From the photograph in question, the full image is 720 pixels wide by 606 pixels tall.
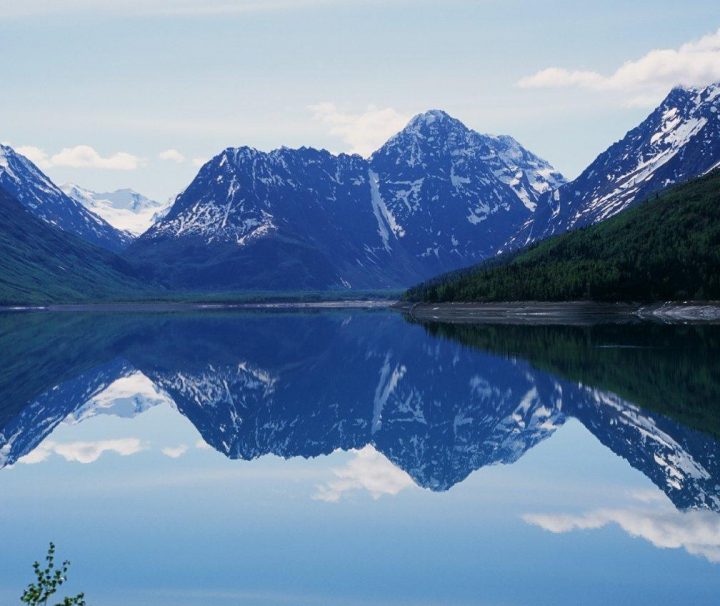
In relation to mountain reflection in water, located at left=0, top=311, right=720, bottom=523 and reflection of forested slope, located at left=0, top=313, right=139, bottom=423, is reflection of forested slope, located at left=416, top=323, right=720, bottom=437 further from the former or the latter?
reflection of forested slope, located at left=0, top=313, right=139, bottom=423

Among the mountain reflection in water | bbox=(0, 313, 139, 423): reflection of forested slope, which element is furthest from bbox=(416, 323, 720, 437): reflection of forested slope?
bbox=(0, 313, 139, 423): reflection of forested slope

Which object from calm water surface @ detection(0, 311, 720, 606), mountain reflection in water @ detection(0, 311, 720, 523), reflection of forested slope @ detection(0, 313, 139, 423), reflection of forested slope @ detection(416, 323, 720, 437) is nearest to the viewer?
calm water surface @ detection(0, 311, 720, 606)

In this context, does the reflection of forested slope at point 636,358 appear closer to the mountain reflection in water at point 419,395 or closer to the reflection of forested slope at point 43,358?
the mountain reflection in water at point 419,395

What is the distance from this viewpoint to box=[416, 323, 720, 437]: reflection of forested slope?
67688 millimetres

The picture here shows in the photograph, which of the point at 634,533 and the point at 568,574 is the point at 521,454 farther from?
the point at 568,574

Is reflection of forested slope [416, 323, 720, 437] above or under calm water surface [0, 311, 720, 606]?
above

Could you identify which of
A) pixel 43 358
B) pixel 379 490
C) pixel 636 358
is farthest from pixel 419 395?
pixel 43 358

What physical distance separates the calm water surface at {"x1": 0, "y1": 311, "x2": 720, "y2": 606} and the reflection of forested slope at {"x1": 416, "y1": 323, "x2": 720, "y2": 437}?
587mm

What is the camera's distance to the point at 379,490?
43.8 meters

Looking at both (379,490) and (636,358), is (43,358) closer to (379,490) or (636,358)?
(636,358)

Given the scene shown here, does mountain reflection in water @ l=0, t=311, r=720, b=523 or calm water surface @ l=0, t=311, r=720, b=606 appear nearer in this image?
calm water surface @ l=0, t=311, r=720, b=606

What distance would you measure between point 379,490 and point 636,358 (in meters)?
65.3

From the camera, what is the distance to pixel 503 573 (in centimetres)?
3025

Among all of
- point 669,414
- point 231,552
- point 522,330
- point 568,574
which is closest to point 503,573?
point 568,574
